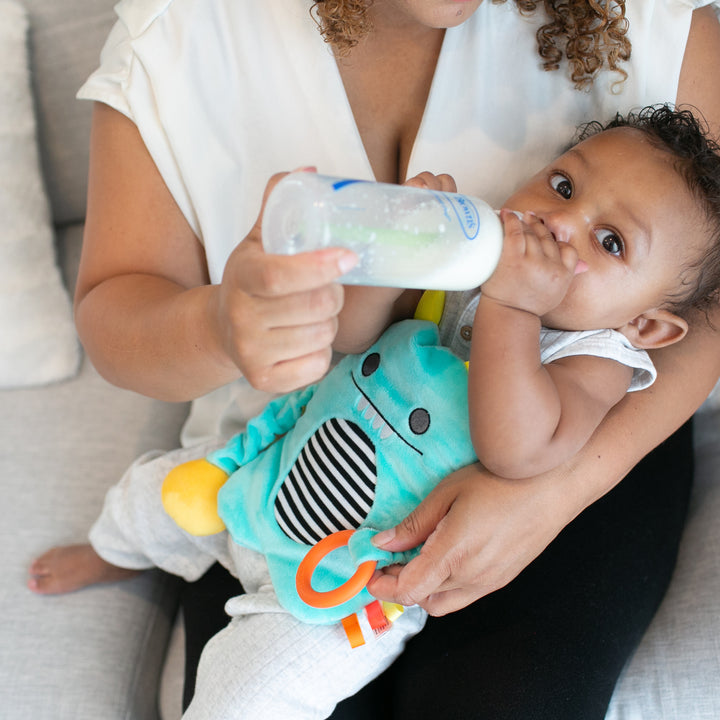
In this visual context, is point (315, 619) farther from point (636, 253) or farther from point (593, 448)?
point (636, 253)

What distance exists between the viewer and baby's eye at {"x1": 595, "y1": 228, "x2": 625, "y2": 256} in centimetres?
95

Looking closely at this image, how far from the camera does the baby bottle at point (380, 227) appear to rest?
2.08 feet

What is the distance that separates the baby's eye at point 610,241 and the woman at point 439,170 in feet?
0.76

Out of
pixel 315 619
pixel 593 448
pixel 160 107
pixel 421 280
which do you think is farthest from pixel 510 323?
pixel 160 107

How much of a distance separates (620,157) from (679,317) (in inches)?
9.7

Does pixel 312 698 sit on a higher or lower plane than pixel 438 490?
lower

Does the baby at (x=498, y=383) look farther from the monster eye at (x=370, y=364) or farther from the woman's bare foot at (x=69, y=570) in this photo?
the woman's bare foot at (x=69, y=570)

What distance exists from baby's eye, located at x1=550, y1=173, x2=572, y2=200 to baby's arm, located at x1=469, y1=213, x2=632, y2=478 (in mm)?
127

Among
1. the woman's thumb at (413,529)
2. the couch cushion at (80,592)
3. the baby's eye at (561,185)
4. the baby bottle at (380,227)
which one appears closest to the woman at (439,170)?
the woman's thumb at (413,529)

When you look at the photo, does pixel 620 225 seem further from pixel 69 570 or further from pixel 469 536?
pixel 69 570

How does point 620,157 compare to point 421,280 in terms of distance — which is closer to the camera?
point 421,280

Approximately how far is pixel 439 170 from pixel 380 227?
521 millimetres

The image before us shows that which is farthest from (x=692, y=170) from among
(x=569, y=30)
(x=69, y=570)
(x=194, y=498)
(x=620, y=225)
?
(x=69, y=570)

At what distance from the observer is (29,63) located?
156 cm
